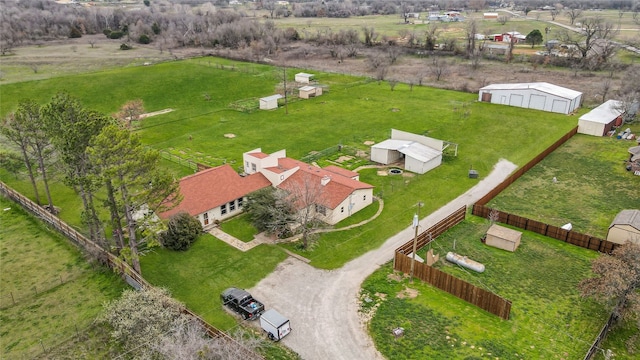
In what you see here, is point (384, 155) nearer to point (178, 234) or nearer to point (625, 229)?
point (625, 229)

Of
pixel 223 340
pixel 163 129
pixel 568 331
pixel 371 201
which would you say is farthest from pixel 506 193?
pixel 163 129

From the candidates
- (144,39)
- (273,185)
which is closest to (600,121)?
(273,185)

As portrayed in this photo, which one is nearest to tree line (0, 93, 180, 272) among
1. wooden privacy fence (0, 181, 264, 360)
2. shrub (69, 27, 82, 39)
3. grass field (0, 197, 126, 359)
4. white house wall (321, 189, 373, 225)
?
wooden privacy fence (0, 181, 264, 360)

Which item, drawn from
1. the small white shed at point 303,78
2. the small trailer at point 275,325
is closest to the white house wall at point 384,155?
the small trailer at point 275,325

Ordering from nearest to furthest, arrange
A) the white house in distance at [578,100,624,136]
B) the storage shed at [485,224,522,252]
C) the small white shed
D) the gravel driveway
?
the gravel driveway → the storage shed at [485,224,522,252] → the white house in distance at [578,100,624,136] → the small white shed

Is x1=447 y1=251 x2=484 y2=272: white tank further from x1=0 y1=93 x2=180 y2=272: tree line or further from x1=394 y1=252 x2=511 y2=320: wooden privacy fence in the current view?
x1=0 y1=93 x2=180 y2=272: tree line

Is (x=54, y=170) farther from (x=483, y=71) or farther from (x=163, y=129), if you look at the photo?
(x=483, y=71)
